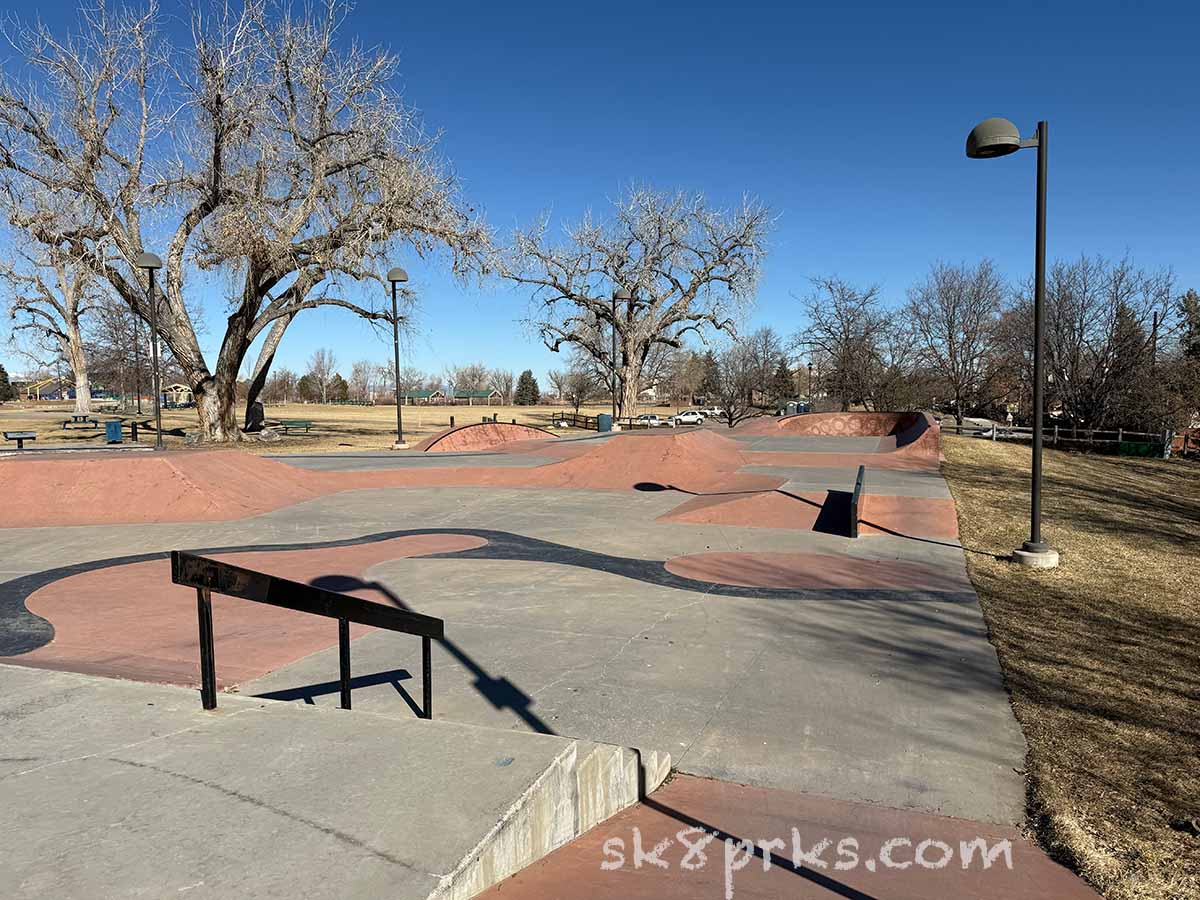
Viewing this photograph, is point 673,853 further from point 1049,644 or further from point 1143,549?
point 1143,549

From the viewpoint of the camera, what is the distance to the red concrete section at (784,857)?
2863mm

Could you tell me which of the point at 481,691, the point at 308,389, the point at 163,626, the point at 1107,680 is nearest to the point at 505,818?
the point at 481,691

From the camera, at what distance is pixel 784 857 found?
10.6 ft

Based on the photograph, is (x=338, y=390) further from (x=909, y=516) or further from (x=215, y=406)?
(x=909, y=516)

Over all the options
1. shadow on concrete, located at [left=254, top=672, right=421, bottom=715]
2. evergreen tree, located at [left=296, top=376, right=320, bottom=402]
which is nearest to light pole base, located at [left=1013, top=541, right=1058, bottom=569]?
shadow on concrete, located at [left=254, top=672, right=421, bottom=715]

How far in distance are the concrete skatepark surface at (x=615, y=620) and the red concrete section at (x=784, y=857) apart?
25 centimetres

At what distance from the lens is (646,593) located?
8328 millimetres

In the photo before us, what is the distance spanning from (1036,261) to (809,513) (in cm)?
550

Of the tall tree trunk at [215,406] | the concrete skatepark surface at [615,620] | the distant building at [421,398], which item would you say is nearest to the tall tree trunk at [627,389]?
the tall tree trunk at [215,406]

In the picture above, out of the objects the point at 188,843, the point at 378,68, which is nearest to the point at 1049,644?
the point at 188,843

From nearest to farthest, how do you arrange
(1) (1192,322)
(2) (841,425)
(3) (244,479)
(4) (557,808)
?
(4) (557,808)
(3) (244,479)
(2) (841,425)
(1) (1192,322)

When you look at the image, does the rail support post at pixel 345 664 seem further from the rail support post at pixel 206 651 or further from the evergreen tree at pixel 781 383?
the evergreen tree at pixel 781 383

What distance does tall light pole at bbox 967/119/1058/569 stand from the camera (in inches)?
325

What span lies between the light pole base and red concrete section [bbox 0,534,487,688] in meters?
8.01
